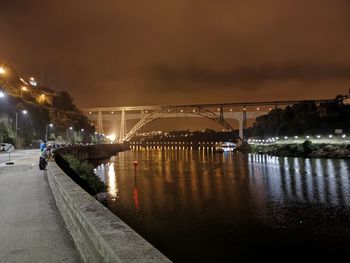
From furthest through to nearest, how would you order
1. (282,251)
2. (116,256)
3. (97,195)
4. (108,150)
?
(108,150) < (97,195) < (282,251) < (116,256)

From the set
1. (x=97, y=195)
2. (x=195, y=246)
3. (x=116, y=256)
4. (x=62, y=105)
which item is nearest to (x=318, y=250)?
(x=195, y=246)

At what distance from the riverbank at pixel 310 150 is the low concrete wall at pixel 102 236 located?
70.5 metres

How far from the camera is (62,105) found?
150 metres

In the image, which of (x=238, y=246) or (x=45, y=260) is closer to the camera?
(x=45, y=260)

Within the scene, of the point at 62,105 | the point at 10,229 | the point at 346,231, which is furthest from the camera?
the point at 62,105

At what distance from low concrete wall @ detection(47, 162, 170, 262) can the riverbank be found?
231 feet

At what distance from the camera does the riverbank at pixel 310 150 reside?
74250 mm

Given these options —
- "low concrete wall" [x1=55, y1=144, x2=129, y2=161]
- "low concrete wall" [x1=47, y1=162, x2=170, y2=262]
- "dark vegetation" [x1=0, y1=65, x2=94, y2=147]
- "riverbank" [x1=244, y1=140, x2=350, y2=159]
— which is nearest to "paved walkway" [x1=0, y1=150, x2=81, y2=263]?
"low concrete wall" [x1=47, y1=162, x2=170, y2=262]

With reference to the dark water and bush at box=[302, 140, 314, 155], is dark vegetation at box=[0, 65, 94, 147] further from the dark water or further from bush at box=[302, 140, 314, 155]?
bush at box=[302, 140, 314, 155]

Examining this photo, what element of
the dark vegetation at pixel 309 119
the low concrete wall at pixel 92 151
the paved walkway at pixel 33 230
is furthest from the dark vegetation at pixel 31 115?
the dark vegetation at pixel 309 119

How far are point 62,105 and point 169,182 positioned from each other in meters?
119

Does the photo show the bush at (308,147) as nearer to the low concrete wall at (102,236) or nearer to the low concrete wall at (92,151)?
the low concrete wall at (92,151)

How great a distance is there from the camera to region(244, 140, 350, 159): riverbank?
74.2m

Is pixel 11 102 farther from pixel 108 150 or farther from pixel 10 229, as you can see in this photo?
pixel 10 229
